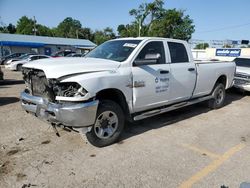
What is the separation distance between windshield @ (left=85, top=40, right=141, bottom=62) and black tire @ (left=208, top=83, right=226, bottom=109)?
3.52 m

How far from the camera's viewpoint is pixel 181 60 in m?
5.81

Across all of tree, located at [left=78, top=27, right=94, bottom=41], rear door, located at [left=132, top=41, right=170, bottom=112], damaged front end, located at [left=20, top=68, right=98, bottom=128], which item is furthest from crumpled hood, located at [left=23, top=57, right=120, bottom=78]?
tree, located at [left=78, top=27, right=94, bottom=41]

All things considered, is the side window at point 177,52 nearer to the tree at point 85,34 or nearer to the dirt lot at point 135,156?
the dirt lot at point 135,156

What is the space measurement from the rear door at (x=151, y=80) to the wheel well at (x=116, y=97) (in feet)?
0.67

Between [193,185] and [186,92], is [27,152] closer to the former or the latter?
[193,185]

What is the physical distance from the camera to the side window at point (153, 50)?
4.89 m

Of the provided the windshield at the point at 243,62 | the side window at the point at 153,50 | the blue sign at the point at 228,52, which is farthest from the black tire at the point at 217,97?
the blue sign at the point at 228,52

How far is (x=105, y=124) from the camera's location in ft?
14.6

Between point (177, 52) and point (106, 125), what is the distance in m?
2.61

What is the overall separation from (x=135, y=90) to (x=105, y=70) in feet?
2.52

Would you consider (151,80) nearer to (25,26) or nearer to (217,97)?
(217,97)

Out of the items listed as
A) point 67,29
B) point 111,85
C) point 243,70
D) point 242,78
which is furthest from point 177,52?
point 67,29

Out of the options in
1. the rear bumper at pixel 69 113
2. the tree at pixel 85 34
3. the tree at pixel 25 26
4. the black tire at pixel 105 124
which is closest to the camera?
the rear bumper at pixel 69 113

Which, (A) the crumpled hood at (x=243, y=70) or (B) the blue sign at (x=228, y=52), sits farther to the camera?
(B) the blue sign at (x=228, y=52)
